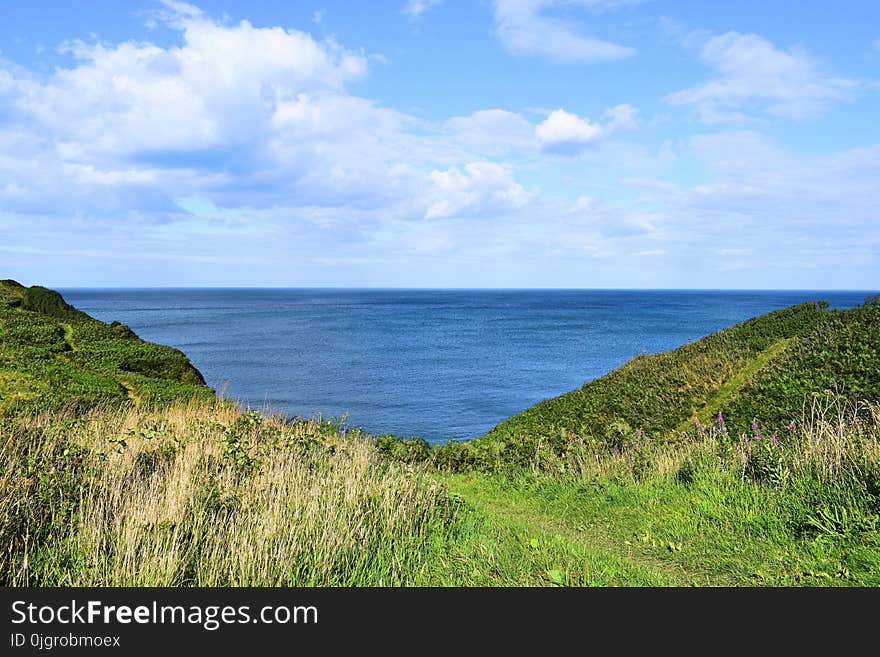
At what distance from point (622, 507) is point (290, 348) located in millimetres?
58323

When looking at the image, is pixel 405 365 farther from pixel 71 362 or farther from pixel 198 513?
pixel 198 513

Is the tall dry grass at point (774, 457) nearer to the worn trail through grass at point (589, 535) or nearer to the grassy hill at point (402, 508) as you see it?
the grassy hill at point (402, 508)

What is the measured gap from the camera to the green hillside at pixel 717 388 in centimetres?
1381

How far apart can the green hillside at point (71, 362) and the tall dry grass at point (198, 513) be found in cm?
397

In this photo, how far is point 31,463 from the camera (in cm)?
630

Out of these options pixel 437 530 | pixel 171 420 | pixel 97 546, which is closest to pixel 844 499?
pixel 437 530

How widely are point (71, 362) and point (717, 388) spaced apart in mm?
19001

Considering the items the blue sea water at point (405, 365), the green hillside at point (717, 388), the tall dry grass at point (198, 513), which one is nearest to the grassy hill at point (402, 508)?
the tall dry grass at point (198, 513)

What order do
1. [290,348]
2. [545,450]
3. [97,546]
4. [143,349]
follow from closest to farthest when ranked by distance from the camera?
[97,546]
[545,450]
[143,349]
[290,348]

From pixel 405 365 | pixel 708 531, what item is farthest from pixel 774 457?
pixel 405 365

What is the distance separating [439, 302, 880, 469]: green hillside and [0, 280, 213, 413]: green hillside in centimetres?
786

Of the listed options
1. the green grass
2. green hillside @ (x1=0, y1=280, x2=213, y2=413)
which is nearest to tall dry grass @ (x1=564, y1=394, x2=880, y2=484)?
the green grass

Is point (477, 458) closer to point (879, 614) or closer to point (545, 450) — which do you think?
point (545, 450)

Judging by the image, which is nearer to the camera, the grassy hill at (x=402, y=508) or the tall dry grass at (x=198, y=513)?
the tall dry grass at (x=198, y=513)
